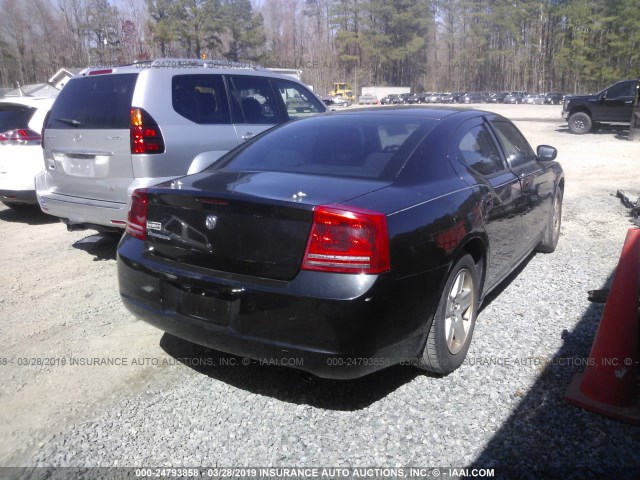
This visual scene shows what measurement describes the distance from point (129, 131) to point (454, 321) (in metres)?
3.27

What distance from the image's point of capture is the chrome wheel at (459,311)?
3072 mm

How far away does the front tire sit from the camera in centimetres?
292

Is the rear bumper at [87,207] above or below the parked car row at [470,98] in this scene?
below

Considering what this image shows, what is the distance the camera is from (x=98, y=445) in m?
2.59

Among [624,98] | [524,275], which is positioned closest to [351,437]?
[524,275]

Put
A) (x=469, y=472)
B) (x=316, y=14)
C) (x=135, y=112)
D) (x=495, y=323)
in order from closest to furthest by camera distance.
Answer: (x=469, y=472) → (x=495, y=323) → (x=135, y=112) → (x=316, y=14)

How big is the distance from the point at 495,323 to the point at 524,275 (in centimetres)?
122

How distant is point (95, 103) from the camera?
5.14 metres

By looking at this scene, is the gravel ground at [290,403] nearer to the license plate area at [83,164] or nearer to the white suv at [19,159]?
the license plate area at [83,164]

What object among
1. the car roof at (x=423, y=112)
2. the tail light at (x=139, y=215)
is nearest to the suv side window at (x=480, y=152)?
the car roof at (x=423, y=112)

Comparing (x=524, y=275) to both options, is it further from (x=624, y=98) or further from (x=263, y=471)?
(x=624, y=98)

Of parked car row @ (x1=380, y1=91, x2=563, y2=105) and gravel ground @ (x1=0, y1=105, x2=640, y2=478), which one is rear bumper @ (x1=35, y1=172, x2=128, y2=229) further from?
parked car row @ (x1=380, y1=91, x2=563, y2=105)

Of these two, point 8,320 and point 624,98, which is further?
point 624,98

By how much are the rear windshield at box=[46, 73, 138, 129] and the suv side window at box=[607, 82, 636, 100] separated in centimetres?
1909
